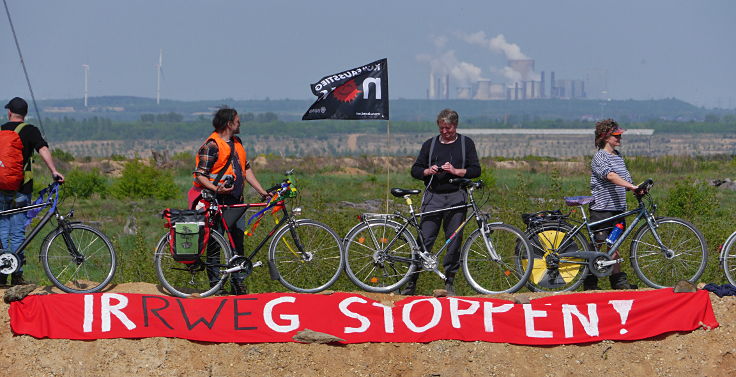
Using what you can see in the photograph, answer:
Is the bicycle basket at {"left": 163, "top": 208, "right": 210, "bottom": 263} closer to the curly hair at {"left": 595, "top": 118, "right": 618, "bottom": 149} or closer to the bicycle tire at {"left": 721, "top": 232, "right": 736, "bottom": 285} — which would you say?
the curly hair at {"left": 595, "top": 118, "right": 618, "bottom": 149}

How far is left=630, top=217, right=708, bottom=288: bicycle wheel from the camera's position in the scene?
9727 millimetres

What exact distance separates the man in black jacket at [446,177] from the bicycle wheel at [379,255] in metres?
0.16

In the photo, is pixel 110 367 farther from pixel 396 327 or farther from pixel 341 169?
pixel 341 169

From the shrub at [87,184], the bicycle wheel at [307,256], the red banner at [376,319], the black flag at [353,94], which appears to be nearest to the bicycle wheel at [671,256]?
the red banner at [376,319]

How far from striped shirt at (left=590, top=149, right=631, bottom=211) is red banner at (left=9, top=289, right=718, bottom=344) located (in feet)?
3.53

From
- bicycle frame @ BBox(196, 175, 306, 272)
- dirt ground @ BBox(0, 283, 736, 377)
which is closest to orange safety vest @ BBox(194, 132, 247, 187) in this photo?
bicycle frame @ BBox(196, 175, 306, 272)

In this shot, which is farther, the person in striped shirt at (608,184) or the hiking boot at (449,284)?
the hiking boot at (449,284)

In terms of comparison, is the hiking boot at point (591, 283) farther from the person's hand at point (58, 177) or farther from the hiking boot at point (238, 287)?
the person's hand at point (58, 177)

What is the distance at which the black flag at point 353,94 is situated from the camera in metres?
10.8

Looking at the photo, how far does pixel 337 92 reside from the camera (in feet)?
35.3

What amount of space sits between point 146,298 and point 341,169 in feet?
169

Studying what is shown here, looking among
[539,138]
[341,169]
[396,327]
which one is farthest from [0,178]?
[539,138]

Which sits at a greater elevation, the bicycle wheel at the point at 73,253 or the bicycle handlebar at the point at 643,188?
the bicycle handlebar at the point at 643,188

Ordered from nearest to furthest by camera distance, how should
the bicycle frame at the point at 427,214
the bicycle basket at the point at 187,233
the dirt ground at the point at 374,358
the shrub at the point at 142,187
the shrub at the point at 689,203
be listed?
the dirt ground at the point at 374,358, the bicycle basket at the point at 187,233, the bicycle frame at the point at 427,214, the shrub at the point at 689,203, the shrub at the point at 142,187
